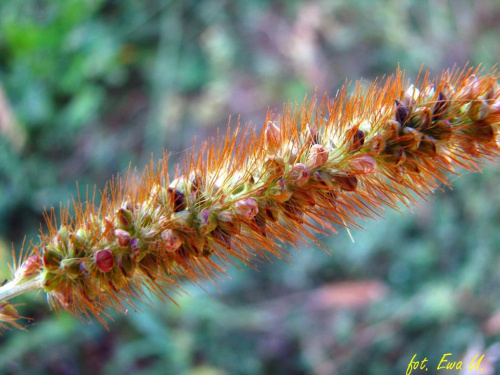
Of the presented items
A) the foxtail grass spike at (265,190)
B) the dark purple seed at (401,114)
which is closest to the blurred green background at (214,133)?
the foxtail grass spike at (265,190)

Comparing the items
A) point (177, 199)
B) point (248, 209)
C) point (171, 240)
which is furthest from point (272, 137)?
point (171, 240)

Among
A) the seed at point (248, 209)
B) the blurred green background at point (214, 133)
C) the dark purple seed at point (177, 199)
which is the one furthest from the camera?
the blurred green background at point (214, 133)

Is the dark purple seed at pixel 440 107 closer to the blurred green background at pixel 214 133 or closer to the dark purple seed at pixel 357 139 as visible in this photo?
the dark purple seed at pixel 357 139

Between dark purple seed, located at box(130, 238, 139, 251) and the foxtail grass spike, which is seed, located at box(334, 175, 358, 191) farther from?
dark purple seed, located at box(130, 238, 139, 251)

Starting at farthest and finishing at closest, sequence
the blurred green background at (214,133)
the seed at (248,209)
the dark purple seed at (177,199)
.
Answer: the blurred green background at (214,133) < the dark purple seed at (177,199) < the seed at (248,209)

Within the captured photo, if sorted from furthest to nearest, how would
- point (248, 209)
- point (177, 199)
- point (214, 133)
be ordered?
point (214, 133)
point (177, 199)
point (248, 209)

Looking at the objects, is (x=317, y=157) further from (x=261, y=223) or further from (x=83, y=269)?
(x=83, y=269)

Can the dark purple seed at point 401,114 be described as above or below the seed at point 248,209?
above

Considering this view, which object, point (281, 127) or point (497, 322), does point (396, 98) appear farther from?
point (497, 322)
